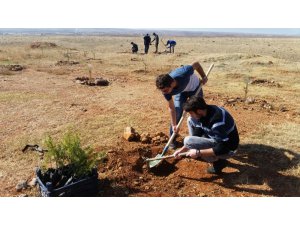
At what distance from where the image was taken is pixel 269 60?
50.5 feet

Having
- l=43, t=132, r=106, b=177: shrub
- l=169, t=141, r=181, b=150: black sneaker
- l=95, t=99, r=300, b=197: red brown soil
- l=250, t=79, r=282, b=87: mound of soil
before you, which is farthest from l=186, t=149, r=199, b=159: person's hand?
l=250, t=79, r=282, b=87: mound of soil

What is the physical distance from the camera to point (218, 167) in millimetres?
4418

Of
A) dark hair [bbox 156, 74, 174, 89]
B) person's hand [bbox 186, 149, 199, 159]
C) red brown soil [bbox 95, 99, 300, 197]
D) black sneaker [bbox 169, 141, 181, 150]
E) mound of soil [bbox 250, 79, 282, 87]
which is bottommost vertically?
red brown soil [bbox 95, 99, 300, 197]

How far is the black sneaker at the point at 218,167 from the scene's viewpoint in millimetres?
4406

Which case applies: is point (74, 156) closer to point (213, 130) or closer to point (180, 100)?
point (213, 130)

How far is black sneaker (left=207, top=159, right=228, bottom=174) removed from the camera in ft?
14.5

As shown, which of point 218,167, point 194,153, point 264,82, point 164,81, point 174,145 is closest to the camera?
point 194,153

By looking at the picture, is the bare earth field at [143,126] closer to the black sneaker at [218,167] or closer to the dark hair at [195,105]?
the black sneaker at [218,167]

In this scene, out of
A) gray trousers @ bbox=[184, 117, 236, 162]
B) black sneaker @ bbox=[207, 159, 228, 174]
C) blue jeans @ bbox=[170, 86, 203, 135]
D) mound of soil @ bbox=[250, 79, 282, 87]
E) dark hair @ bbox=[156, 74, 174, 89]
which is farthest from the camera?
mound of soil @ bbox=[250, 79, 282, 87]

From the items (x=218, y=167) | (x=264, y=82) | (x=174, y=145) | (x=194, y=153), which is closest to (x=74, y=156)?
(x=194, y=153)

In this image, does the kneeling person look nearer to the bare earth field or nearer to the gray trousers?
the gray trousers

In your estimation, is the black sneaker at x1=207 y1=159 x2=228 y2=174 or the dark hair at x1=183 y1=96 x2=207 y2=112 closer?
the dark hair at x1=183 y1=96 x2=207 y2=112

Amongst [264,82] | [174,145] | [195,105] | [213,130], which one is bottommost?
[174,145]

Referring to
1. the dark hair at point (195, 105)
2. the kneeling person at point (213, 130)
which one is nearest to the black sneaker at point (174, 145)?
the kneeling person at point (213, 130)
